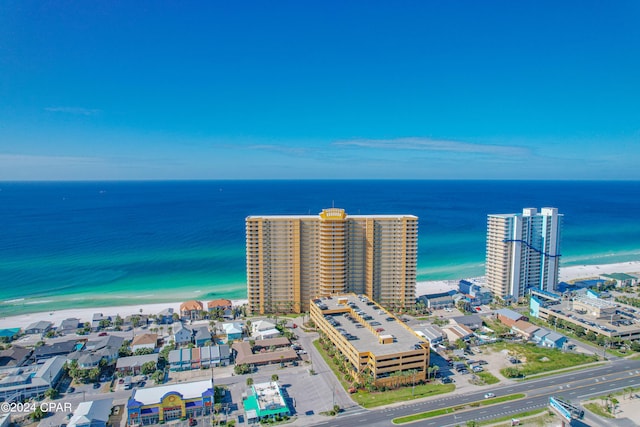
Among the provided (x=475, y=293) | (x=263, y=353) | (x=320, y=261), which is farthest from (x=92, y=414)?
(x=475, y=293)

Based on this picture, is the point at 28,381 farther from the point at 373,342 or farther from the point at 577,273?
the point at 577,273

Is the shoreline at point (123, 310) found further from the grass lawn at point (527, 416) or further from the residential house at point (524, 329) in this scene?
the grass lawn at point (527, 416)

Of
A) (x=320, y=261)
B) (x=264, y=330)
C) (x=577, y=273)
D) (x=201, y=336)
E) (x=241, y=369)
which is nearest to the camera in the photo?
(x=241, y=369)

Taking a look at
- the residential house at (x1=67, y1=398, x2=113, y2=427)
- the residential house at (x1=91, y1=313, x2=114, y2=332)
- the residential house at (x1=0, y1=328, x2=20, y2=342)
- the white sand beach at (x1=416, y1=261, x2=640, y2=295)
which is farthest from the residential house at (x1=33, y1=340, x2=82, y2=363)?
the white sand beach at (x1=416, y1=261, x2=640, y2=295)

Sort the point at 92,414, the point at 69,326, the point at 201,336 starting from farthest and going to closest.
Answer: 1. the point at 69,326
2. the point at 201,336
3. the point at 92,414

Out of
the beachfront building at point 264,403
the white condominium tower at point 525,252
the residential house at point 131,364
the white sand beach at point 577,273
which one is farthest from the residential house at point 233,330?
the white condominium tower at point 525,252

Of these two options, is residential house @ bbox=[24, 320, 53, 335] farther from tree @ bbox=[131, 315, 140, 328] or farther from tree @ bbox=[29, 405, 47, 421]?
Answer: tree @ bbox=[29, 405, 47, 421]

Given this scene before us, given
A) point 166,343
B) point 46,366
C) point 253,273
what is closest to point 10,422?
point 46,366
